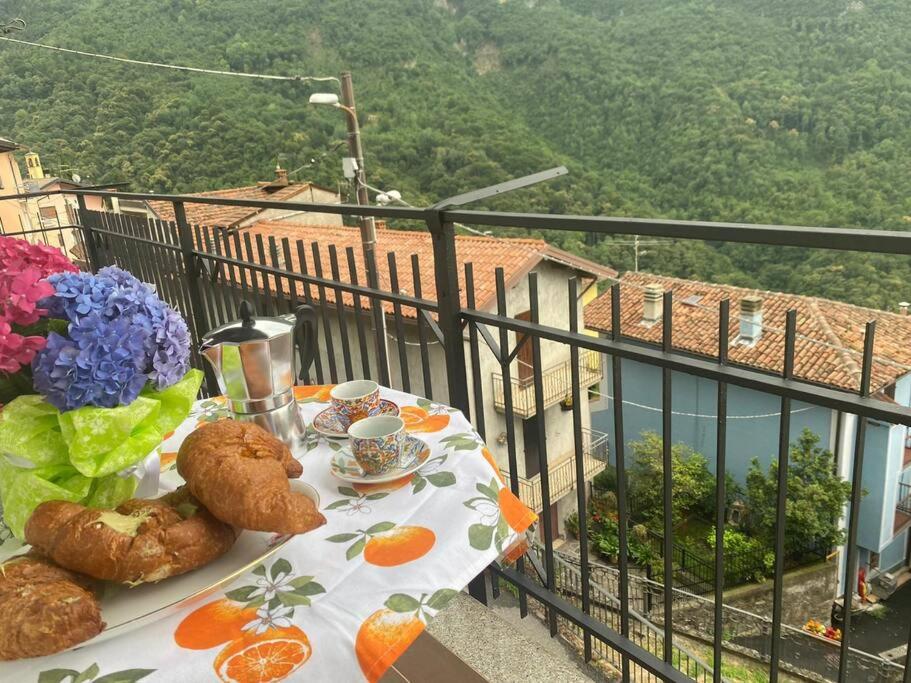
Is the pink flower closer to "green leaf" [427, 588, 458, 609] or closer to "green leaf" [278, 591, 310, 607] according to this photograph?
"green leaf" [278, 591, 310, 607]

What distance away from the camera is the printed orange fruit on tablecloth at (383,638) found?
2.11ft

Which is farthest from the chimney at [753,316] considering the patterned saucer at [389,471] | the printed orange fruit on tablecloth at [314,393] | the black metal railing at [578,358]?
the patterned saucer at [389,471]

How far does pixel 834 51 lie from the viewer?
28.0 metres

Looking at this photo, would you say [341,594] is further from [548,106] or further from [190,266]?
[548,106]

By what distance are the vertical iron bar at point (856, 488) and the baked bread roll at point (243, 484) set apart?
0.76 metres

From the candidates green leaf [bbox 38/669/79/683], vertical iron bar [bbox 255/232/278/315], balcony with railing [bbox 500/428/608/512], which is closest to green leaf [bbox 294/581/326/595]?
green leaf [bbox 38/669/79/683]

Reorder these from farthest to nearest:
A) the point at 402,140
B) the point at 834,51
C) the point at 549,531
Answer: the point at 834,51, the point at 402,140, the point at 549,531

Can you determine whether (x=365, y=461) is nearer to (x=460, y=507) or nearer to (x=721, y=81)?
(x=460, y=507)

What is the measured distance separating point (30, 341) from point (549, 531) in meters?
1.14

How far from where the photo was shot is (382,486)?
925mm

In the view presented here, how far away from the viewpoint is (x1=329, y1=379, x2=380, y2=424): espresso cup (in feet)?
3.63

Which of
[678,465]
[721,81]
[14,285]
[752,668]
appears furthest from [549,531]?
[721,81]

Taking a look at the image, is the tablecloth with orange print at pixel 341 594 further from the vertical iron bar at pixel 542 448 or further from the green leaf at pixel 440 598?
→ the vertical iron bar at pixel 542 448

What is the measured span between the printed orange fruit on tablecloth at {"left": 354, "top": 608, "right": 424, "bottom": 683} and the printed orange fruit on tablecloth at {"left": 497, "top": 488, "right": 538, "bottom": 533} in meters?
0.24
